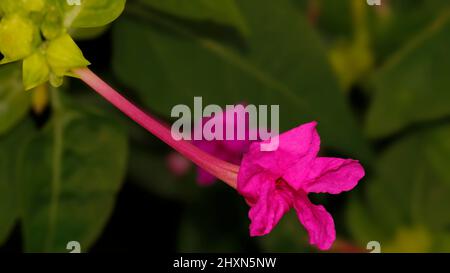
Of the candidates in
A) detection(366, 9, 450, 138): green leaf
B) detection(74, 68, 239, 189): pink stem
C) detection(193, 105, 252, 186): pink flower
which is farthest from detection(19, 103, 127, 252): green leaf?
detection(366, 9, 450, 138): green leaf

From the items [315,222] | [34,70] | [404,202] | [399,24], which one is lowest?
[315,222]

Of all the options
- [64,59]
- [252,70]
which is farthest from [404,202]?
[64,59]

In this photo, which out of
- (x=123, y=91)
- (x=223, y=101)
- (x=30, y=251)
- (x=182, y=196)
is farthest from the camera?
(x=182, y=196)

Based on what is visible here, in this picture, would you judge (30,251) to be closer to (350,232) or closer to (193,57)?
(193,57)

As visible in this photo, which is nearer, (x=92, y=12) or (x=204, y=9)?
(x=92, y=12)

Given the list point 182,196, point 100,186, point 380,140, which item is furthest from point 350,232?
point 100,186

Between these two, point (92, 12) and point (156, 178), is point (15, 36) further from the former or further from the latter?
point (156, 178)
